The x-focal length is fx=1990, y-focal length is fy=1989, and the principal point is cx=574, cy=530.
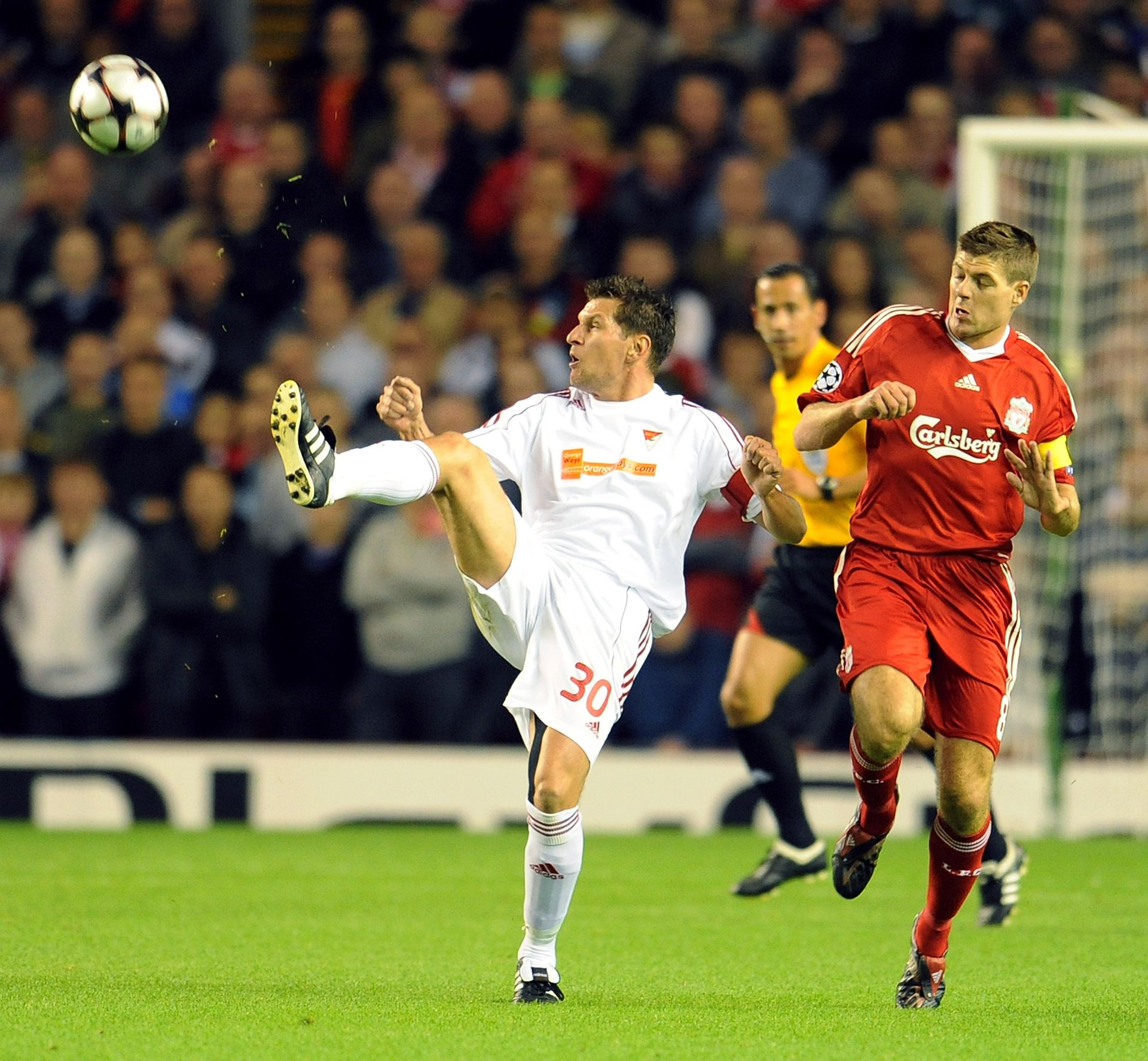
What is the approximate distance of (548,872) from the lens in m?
5.53

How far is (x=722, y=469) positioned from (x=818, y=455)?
A: 6.13 feet

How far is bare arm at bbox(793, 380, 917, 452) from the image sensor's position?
5.38 m

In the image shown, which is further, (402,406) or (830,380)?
(830,380)

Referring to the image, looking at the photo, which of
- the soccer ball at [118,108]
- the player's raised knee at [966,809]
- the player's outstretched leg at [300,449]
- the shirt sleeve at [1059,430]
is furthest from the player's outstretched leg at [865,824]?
the soccer ball at [118,108]

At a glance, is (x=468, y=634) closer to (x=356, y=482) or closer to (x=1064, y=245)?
(x=1064, y=245)

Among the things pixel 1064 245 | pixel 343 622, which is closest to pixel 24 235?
pixel 343 622

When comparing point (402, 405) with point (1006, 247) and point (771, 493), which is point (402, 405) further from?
point (1006, 247)

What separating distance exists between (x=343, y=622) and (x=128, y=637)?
1.25m

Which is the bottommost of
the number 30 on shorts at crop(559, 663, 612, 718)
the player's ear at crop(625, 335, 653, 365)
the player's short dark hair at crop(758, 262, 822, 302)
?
the number 30 on shorts at crop(559, 663, 612, 718)

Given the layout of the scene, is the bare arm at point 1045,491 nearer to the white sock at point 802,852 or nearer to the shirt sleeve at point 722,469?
the shirt sleeve at point 722,469

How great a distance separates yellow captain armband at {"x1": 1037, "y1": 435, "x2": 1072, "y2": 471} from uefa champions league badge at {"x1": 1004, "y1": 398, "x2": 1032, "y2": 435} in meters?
0.07

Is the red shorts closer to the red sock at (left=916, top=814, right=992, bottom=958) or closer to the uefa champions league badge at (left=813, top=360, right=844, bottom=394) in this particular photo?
the red sock at (left=916, top=814, right=992, bottom=958)

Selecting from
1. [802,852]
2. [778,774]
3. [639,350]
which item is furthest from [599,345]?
[802,852]

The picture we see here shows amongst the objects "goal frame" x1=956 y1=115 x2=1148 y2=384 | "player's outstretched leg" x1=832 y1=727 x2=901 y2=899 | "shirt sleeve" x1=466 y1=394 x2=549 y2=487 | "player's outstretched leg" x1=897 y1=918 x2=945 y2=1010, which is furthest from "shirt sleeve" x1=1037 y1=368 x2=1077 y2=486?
"goal frame" x1=956 y1=115 x2=1148 y2=384
